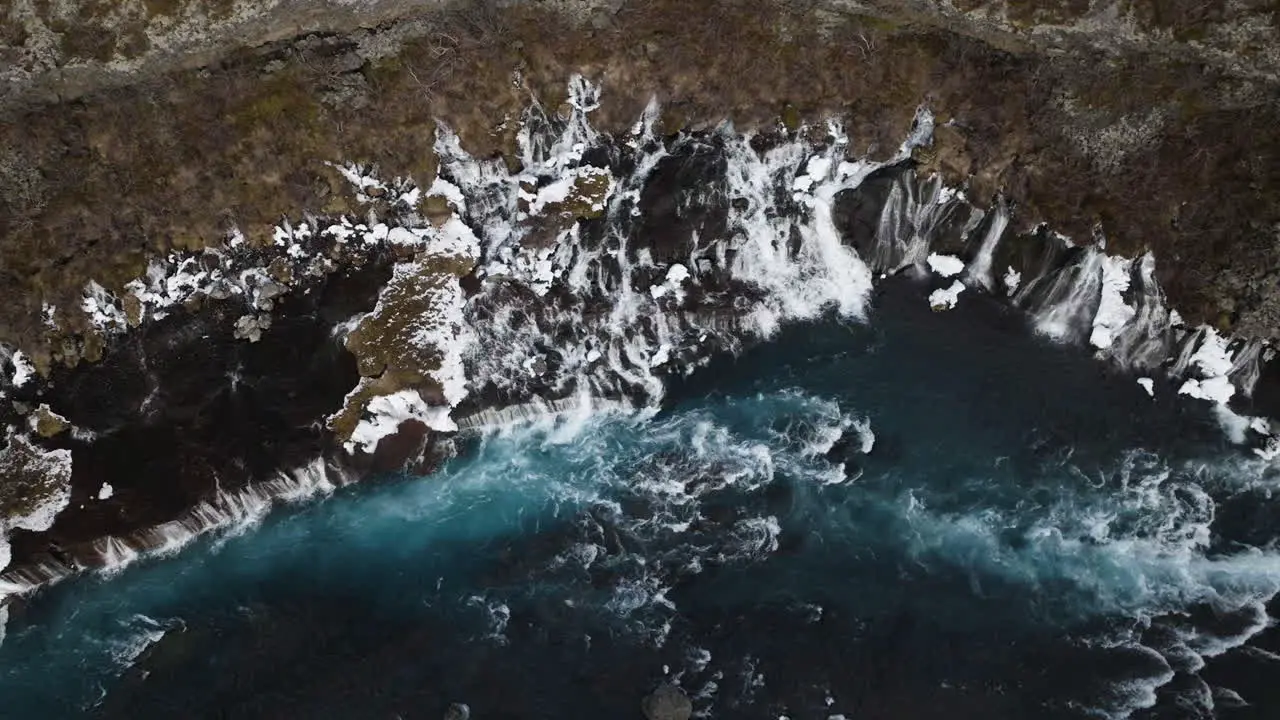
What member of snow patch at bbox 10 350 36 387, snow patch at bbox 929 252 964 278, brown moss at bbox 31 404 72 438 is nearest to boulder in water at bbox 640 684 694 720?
snow patch at bbox 929 252 964 278

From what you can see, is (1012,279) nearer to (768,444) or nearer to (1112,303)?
(1112,303)

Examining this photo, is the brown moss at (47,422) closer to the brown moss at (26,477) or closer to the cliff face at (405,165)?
the cliff face at (405,165)

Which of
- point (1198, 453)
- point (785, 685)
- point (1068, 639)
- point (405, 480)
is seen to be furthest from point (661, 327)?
point (1198, 453)

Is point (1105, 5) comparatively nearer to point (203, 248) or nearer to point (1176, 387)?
point (1176, 387)

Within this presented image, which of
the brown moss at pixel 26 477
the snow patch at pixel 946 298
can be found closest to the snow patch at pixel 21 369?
the brown moss at pixel 26 477

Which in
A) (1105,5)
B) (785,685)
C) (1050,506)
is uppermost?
(1105,5)

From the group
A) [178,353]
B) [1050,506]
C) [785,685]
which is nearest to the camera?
[785,685]
